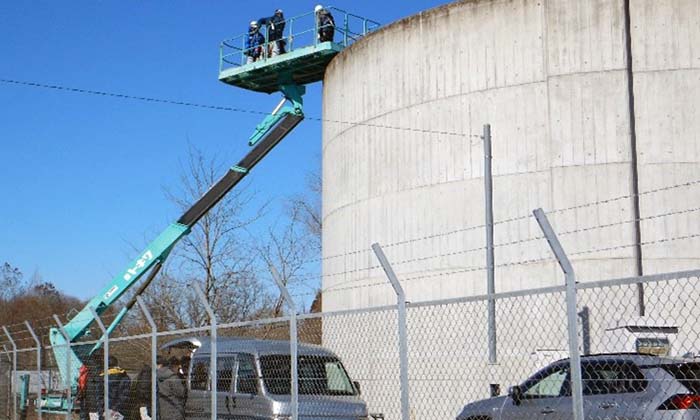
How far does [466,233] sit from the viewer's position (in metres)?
22.1

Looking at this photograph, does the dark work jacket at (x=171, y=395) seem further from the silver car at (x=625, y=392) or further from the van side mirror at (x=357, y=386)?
the silver car at (x=625, y=392)

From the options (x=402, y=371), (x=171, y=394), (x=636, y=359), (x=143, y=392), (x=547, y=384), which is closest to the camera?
(x=402, y=371)

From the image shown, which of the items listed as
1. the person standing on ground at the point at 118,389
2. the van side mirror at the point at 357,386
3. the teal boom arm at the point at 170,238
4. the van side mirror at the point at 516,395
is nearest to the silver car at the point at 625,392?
the van side mirror at the point at 516,395

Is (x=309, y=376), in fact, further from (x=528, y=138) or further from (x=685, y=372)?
(x=528, y=138)

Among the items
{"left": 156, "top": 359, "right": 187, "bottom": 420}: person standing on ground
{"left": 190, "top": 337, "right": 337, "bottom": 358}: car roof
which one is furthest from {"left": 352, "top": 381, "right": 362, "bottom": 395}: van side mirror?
{"left": 156, "top": 359, "right": 187, "bottom": 420}: person standing on ground

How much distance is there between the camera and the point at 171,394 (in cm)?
1316

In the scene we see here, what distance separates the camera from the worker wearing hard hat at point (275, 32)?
28.7 m

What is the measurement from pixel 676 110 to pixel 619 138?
4.29 feet

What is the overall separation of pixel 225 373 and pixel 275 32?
697 inches

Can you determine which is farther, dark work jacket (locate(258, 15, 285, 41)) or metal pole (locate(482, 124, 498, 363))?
dark work jacket (locate(258, 15, 285, 41))

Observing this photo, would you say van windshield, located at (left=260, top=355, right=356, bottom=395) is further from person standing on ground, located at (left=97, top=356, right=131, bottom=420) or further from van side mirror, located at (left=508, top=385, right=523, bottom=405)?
person standing on ground, located at (left=97, top=356, right=131, bottom=420)

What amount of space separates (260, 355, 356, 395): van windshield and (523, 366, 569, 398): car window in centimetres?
261

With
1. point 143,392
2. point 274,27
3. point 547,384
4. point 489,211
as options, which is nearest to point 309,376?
point 143,392

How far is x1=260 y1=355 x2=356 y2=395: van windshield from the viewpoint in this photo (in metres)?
12.4
